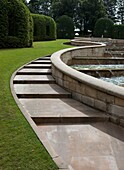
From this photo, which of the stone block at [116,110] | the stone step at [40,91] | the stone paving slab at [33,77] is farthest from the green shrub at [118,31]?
the stone block at [116,110]

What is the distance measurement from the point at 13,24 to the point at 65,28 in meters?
22.1

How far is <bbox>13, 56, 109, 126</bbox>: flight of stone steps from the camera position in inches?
167

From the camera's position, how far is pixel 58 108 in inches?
186

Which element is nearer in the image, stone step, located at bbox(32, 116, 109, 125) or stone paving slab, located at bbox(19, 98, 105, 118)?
stone step, located at bbox(32, 116, 109, 125)

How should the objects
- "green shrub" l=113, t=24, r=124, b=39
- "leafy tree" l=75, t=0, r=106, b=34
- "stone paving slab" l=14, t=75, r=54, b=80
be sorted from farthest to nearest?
"leafy tree" l=75, t=0, r=106, b=34
"green shrub" l=113, t=24, r=124, b=39
"stone paving slab" l=14, t=75, r=54, b=80

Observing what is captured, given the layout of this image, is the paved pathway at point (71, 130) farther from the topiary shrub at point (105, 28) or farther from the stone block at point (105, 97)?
the topiary shrub at point (105, 28)

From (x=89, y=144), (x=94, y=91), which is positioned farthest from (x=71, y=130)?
(x=94, y=91)

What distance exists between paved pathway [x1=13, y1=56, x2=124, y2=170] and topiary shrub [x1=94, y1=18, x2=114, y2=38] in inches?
1313

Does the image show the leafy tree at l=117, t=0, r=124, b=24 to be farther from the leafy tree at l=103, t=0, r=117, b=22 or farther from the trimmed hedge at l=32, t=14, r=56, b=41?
the trimmed hedge at l=32, t=14, r=56, b=41

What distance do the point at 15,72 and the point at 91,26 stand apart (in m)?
42.0

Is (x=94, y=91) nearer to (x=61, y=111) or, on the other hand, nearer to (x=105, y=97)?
(x=105, y=97)

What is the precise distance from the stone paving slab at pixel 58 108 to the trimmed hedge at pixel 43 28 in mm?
20581

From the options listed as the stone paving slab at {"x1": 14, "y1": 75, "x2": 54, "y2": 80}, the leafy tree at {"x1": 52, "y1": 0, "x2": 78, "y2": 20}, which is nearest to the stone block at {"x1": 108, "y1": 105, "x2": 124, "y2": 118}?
the stone paving slab at {"x1": 14, "y1": 75, "x2": 54, "y2": 80}

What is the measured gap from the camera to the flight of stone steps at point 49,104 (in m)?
4.24
